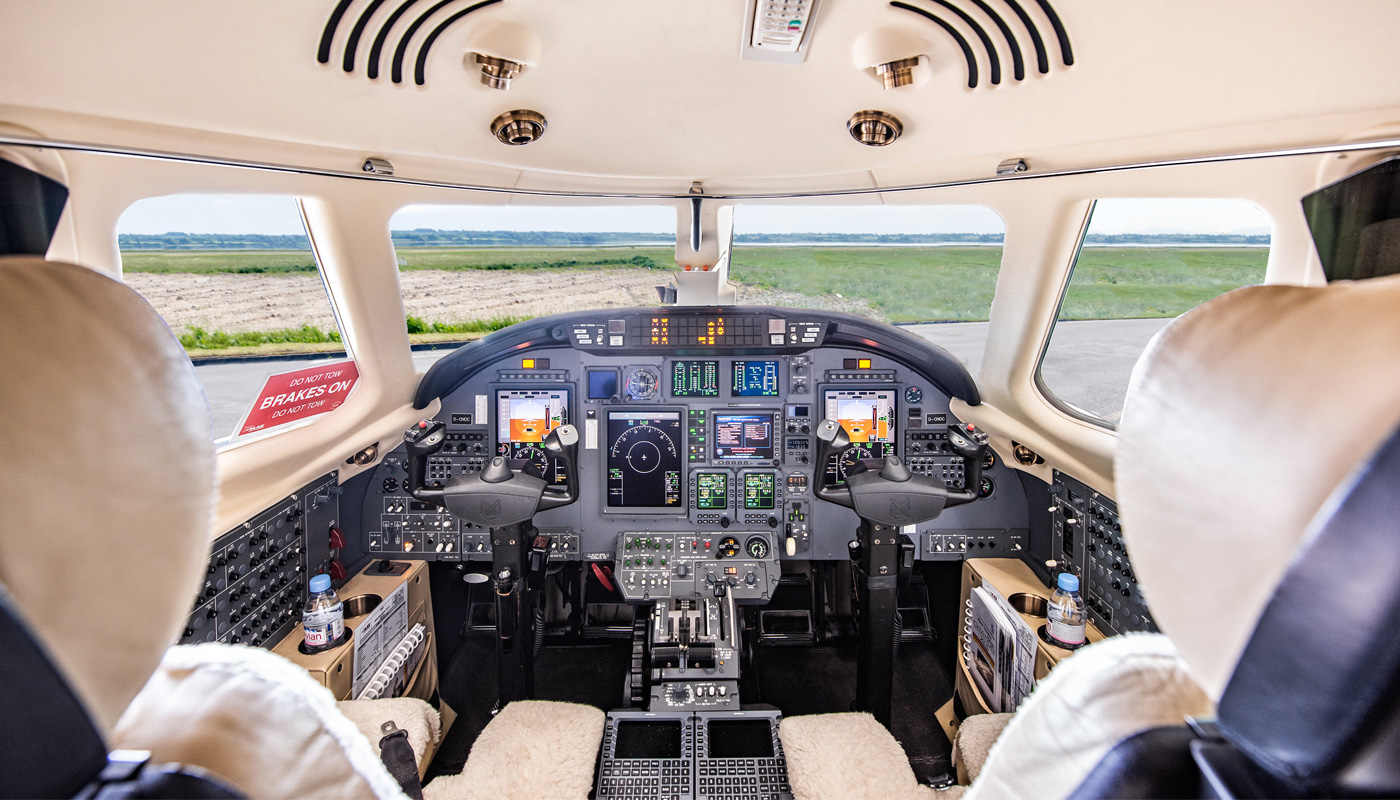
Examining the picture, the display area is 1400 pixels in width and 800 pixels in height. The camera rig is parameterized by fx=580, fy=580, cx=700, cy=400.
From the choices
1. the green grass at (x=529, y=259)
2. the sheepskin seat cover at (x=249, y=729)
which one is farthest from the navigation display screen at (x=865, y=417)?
the green grass at (x=529, y=259)

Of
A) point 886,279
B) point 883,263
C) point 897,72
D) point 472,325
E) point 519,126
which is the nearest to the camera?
point 897,72

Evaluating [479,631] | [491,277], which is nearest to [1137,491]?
[479,631]

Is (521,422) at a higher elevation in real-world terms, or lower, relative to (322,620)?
higher

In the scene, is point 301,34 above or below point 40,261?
above

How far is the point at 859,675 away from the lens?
101 inches

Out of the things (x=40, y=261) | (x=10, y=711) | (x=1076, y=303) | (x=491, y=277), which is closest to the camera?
(x=10, y=711)

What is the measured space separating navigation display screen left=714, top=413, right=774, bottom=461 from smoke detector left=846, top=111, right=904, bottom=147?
1741mm

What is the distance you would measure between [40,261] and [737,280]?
116 inches

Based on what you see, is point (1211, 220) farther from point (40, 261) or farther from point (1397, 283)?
point (40, 261)

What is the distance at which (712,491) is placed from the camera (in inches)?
120

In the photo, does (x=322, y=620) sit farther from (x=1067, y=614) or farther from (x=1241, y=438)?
(x=1067, y=614)

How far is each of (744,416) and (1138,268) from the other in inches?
71.7

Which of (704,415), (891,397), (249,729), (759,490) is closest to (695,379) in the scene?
(704,415)

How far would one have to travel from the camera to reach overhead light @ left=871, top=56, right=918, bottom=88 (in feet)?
3.40
